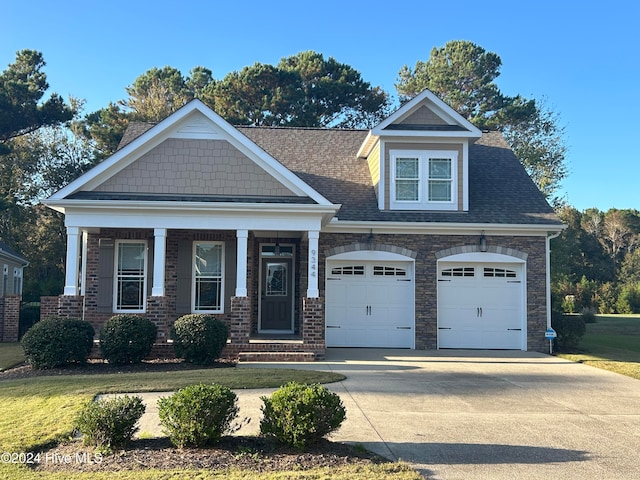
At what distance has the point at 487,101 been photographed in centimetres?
3741

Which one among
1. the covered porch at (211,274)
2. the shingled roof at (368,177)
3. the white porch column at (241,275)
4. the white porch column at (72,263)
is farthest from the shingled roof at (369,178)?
the white porch column at (72,263)

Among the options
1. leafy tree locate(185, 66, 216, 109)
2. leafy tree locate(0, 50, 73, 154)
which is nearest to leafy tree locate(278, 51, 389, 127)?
leafy tree locate(185, 66, 216, 109)

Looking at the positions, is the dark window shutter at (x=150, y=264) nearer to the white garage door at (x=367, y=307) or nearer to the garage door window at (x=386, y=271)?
the white garage door at (x=367, y=307)

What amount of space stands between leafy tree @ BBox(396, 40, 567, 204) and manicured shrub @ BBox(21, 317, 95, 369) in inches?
1099

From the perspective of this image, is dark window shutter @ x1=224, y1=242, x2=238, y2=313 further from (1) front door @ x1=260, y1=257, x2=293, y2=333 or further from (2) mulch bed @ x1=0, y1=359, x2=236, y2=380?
(2) mulch bed @ x1=0, y1=359, x2=236, y2=380

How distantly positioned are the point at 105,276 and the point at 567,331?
41.0ft

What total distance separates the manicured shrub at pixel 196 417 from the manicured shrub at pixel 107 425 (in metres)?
0.36

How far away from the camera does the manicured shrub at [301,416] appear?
598 centimetres

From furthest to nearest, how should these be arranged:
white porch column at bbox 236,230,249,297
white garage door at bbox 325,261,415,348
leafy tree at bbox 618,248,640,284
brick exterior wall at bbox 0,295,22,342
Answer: leafy tree at bbox 618,248,640,284, brick exterior wall at bbox 0,295,22,342, white garage door at bbox 325,261,415,348, white porch column at bbox 236,230,249,297

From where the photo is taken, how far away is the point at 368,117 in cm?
3788

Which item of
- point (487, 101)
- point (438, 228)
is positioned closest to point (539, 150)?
point (487, 101)

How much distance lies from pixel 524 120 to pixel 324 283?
970 inches

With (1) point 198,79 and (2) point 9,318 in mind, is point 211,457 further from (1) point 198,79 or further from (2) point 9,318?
(1) point 198,79

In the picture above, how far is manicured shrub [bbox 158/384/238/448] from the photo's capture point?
19.5ft
